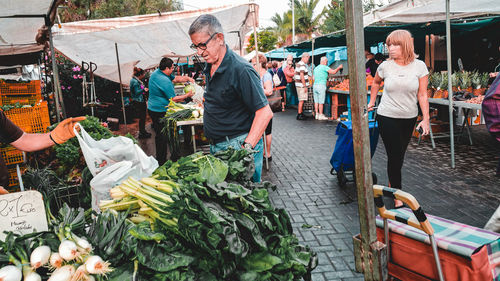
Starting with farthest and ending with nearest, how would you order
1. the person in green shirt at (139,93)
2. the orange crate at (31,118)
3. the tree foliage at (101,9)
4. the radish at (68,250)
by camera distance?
the tree foliage at (101,9) → the person in green shirt at (139,93) → the orange crate at (31,118) → the radish at (68,250)

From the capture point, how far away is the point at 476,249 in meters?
1.93

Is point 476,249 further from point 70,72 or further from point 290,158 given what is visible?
point 70,72

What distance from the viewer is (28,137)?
2906 mm

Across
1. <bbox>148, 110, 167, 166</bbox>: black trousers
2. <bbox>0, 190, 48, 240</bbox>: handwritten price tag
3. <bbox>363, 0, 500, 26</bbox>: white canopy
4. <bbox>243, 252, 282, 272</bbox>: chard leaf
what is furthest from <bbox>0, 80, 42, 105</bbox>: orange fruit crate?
<bbox>363, 0, 500, 26</bbox>: white canopy

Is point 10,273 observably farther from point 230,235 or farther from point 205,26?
point 205,26

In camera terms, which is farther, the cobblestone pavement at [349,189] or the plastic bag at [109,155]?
the cobblestone pavement at [349,189]

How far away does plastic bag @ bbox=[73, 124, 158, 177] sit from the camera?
293cm

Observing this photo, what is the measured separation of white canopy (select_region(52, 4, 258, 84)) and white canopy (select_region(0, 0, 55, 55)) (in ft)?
1.51

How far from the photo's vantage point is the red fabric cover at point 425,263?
6.34ft

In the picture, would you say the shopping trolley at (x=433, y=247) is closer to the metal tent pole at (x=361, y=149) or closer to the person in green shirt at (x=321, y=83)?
the metal tent pole at (x=361, y=149)

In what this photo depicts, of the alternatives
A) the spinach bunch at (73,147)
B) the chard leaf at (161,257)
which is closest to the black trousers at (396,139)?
the chard leaf at (161,257)

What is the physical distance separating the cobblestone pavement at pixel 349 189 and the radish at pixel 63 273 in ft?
7.45

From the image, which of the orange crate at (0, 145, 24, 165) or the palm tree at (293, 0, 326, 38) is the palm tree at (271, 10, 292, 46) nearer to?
the palm tree at (293, 0, 326, 38)

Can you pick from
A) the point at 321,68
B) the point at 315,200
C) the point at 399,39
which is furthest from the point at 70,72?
the point at 399,39
